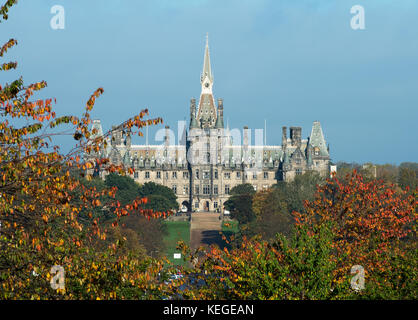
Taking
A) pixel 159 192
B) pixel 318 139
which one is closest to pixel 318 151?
pixel 318 139

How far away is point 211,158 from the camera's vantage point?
167125mm

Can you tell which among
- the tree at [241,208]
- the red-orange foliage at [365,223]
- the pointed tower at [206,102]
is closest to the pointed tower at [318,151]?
the tree at [241,208]

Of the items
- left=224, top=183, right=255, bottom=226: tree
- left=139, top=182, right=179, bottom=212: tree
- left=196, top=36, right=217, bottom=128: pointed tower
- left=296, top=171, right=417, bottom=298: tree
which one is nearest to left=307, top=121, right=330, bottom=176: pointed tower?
left=224, top=183, right=255, bottom=226: tree

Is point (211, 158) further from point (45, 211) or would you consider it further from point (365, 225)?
point (45, 211)

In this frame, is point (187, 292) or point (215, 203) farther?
point (215, 203)

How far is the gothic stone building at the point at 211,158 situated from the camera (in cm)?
16750

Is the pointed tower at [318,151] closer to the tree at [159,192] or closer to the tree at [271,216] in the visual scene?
the tree at [159,192]

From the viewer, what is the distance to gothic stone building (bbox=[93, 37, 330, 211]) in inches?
6594

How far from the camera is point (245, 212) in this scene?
13425 centimetres

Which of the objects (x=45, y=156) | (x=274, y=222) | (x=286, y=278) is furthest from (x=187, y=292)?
(x=274, y=222)

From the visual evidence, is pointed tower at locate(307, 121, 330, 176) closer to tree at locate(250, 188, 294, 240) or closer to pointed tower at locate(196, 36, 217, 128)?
pointed tower at locate(196, 36, 217, 128)

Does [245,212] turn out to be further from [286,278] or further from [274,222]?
[286,278]

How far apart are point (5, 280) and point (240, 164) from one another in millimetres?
149004
